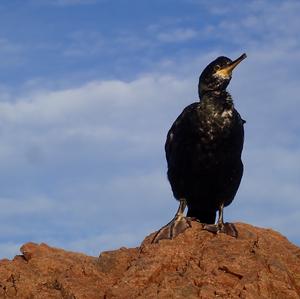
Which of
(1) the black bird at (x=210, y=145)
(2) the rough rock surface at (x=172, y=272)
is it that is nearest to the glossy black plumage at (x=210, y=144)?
(1) the black bird at (x=210, y=145)

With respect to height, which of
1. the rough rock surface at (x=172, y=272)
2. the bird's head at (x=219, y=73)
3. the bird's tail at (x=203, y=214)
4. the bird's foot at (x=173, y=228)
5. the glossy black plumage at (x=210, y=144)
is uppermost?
the bird's head at (x=219, y=73)

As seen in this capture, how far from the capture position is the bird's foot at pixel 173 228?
8.74 m

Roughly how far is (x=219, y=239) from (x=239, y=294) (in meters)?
1.18

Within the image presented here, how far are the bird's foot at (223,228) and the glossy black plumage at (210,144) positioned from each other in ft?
2.28

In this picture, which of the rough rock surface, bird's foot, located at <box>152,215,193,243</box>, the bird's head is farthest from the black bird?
the rough rock surface

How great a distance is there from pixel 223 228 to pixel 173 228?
1.92 ft

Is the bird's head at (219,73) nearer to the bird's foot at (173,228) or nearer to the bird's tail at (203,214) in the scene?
the bird's tail at (203,214)

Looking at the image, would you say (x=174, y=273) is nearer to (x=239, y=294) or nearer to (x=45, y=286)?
(x=239, y=294)

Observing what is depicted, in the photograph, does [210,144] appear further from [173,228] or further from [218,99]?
[173,228]

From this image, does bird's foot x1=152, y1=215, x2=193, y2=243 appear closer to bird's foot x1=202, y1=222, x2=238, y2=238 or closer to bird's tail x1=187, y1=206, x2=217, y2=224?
bird's foot x1=202, y1=222, x2=238, y2=238

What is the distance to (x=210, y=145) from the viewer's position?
9.52 m

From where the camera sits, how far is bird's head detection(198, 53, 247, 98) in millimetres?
9602

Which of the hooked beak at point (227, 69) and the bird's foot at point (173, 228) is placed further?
the hooked beak at point (227, 69)

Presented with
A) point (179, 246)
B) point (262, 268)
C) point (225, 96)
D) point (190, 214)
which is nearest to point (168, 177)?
point (190, 214)
